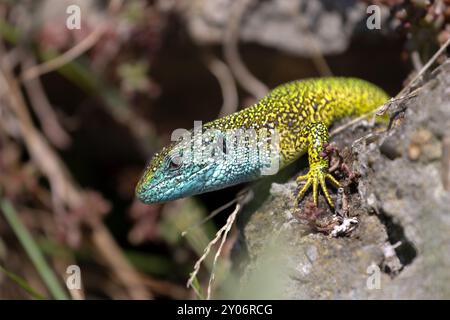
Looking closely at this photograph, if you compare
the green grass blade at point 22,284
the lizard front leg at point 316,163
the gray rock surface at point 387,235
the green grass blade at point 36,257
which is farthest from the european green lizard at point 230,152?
the green grass blade at point 36,257

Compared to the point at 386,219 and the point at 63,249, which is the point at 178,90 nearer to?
the point at 63,249

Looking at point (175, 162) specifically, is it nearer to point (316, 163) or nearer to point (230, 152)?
point (230, 152)

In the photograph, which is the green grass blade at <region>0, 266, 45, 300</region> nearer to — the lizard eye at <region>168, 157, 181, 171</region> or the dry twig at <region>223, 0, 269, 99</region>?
the lizard eye at <region>168, 157, 181, 171</region>

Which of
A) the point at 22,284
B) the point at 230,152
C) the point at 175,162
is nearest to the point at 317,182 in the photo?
the point at 230,152

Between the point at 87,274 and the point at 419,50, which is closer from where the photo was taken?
the point at 419,50

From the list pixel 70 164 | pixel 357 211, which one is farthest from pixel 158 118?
pixel 357 211

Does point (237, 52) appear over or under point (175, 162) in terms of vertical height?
over
